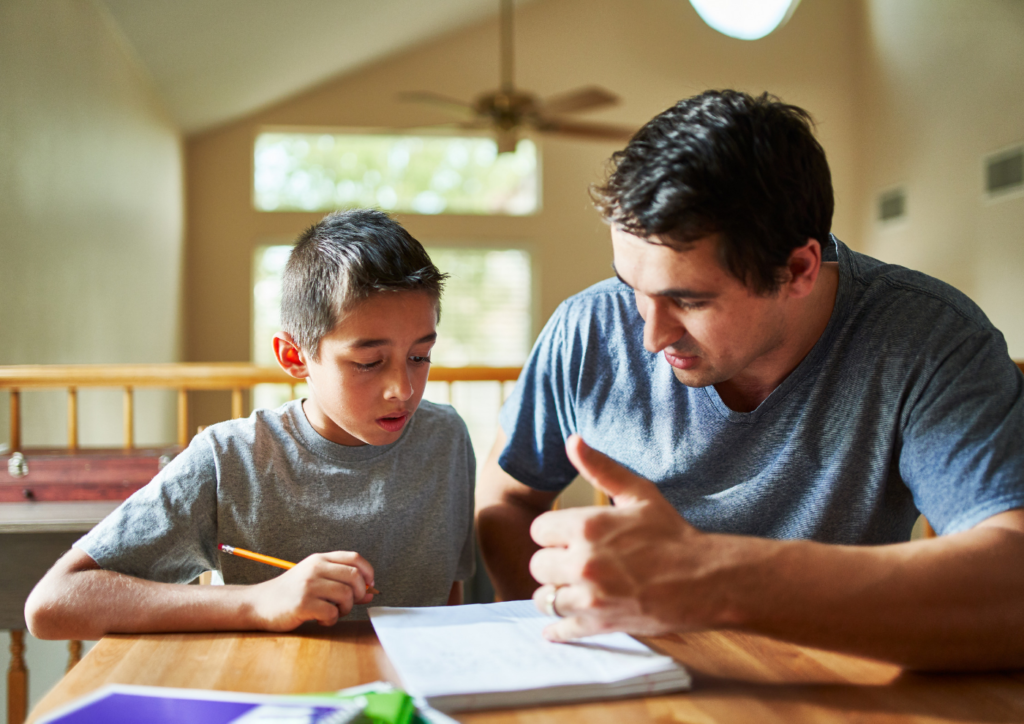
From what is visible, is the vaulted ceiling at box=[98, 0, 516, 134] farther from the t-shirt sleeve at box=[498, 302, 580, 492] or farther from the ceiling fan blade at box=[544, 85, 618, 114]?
the t-shirt sleeve at box=[498, 302, 580, 492]

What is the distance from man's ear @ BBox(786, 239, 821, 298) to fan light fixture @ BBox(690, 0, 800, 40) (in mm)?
2408

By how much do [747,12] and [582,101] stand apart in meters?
1.37

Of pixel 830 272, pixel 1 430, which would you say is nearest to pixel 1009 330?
pixel 830 272

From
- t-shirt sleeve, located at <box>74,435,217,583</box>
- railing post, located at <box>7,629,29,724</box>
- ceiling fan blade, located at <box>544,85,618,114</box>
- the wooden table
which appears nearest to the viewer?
the wooden table

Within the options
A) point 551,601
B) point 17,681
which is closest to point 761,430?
point 551,601

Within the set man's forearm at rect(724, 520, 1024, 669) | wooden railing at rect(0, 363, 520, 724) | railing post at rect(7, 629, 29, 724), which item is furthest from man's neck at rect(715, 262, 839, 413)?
railing post at rect(7, 629, 29, 724)

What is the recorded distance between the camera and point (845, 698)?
2.22 feet

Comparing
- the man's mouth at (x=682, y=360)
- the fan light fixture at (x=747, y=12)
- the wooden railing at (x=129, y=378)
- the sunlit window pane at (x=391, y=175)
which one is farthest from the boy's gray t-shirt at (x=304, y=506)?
the sunlit window pane at (x=391, y=175)

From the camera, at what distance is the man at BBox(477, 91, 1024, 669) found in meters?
0.69

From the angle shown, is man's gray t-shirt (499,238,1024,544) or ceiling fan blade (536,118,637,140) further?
ceiling fan blade (536,118,637,140)

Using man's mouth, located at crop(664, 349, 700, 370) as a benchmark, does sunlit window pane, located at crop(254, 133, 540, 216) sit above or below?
above

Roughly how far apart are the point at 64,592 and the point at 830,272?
98cm

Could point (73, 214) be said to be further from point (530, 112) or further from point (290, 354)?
point (290, 354)

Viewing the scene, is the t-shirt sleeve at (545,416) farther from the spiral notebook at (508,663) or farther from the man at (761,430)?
the spiral notebook at (508,663)
